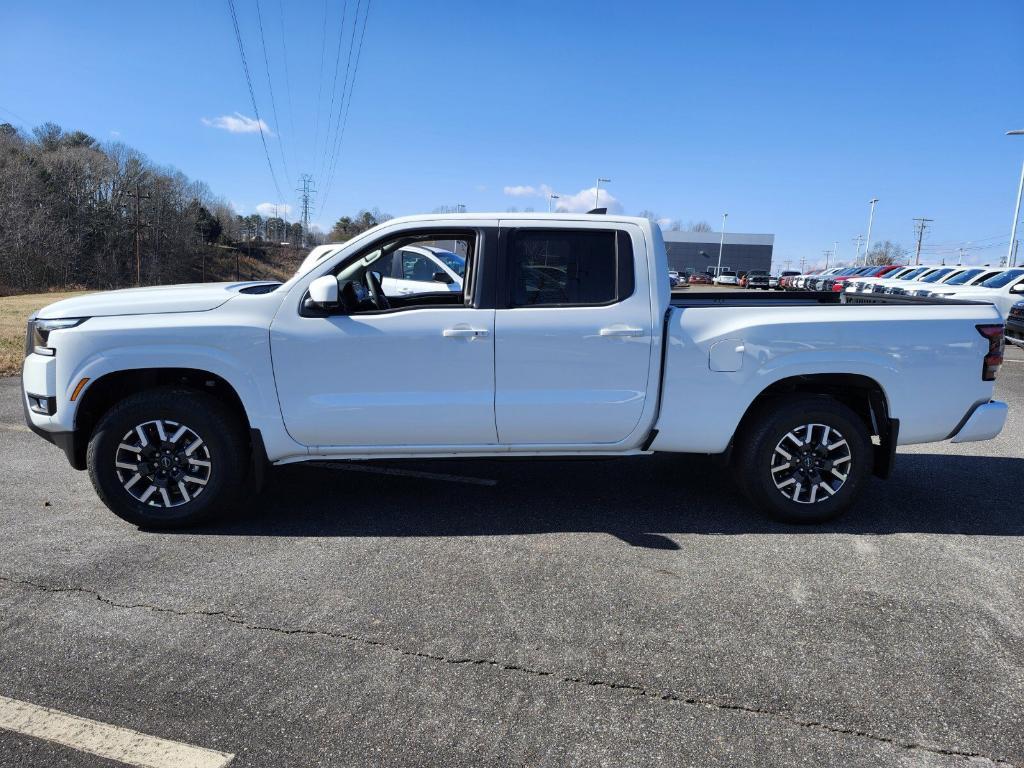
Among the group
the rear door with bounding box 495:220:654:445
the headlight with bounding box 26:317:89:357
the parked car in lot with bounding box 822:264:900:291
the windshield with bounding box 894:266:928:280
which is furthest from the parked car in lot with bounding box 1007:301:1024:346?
the parked car in lot with bounding box 822:264:900:291

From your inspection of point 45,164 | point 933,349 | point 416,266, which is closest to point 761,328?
point 933,349

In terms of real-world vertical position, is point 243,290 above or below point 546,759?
above

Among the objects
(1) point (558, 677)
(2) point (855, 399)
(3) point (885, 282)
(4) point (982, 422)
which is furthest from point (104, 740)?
(3) point (885, 282)

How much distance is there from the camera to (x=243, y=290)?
5.00 m

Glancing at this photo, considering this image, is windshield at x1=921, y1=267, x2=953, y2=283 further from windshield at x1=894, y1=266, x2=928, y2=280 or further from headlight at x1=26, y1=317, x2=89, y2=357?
headlight at x1=26, y1=317, x2=89, y2=357

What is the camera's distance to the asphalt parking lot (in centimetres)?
265

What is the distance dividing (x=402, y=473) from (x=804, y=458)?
9.94 ft

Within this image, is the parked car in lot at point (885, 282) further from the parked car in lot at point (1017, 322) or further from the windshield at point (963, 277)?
the parked car in lot at point (1017, 322)

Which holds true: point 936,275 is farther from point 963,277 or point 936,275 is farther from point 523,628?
point 523,628

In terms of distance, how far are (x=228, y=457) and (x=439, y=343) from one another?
1.49 m

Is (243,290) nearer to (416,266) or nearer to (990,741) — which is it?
(990,741)

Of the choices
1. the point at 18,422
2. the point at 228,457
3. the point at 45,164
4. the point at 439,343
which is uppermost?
the point at 45,164

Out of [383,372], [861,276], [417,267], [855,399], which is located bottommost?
[855,399]

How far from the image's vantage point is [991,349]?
4.70m
